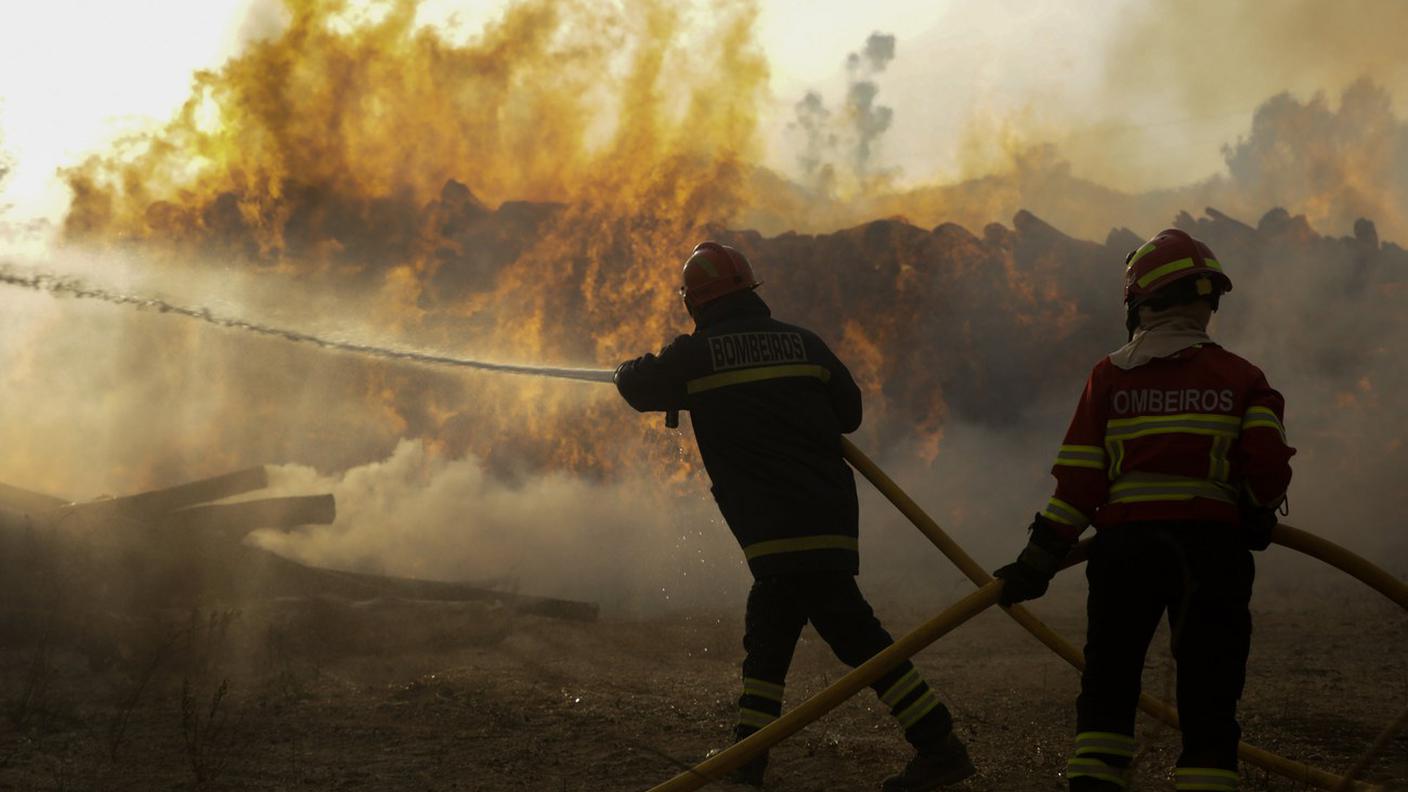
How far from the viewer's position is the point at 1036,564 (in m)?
3.41

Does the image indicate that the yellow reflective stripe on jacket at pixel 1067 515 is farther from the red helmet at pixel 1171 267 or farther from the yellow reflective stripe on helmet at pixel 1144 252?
the yellow reflective stripe on helmet at pixel 1144 252

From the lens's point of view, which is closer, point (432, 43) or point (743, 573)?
point (743, 573)

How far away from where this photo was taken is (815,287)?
16594 millimetres

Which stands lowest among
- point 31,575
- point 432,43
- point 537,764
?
point 537,764

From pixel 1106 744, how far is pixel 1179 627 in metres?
0.41

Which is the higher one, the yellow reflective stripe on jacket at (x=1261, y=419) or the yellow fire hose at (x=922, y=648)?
the yellow reflective stripe on jacket at (x=1261, y=419)

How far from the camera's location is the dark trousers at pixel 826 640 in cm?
417

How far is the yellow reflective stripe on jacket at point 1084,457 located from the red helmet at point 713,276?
5.83ft

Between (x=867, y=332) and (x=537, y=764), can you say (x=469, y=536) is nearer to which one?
(x=867, y=332)

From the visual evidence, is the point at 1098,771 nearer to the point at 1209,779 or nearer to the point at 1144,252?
the point at 1209,779

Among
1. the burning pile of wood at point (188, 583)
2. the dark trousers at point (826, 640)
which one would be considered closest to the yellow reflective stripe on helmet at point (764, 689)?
the dark trousers at point (826, 640)

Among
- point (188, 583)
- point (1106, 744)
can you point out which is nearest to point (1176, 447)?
point (1106, 744)

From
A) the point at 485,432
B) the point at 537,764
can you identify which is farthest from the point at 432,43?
the point at 537,764

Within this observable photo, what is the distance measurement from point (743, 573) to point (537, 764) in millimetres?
7833
